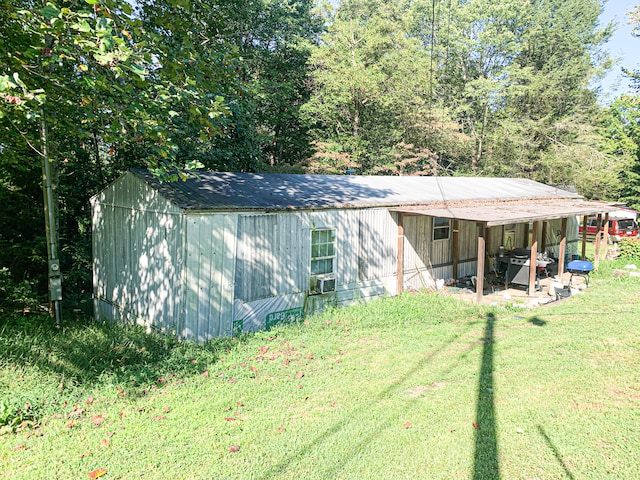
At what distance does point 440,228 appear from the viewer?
13.4 metres

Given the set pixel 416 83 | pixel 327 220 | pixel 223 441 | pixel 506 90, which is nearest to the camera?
pixel 223 441

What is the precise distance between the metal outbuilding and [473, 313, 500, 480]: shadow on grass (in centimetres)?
438

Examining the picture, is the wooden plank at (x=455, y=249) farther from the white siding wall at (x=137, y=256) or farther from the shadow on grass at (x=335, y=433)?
the white siding wall at (x=137, y=256)

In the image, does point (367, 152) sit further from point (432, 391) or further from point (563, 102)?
point (432, 391)

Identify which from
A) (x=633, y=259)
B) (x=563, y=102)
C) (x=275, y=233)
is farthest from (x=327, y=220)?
(x=563, y=102)

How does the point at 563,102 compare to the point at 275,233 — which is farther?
the point at 563,102

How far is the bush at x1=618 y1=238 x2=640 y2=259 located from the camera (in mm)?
17781

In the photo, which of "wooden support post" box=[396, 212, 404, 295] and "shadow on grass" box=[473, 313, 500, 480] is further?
"wooden support post" box=[396, 212, 404, 295]

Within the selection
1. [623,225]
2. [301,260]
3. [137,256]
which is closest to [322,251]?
[301,260]

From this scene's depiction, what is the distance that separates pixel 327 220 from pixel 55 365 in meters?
6.04

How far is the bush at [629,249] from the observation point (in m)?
17.8

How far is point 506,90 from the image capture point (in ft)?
98.5

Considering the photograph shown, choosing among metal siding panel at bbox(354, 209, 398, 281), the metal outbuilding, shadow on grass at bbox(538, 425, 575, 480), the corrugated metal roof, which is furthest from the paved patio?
shadow on grass at bbox(538, 425, 575, 480)

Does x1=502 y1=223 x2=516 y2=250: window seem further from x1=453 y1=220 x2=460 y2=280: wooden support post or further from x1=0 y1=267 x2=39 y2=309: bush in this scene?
x1=0 y1=267 x2=39 y2=309: bush
